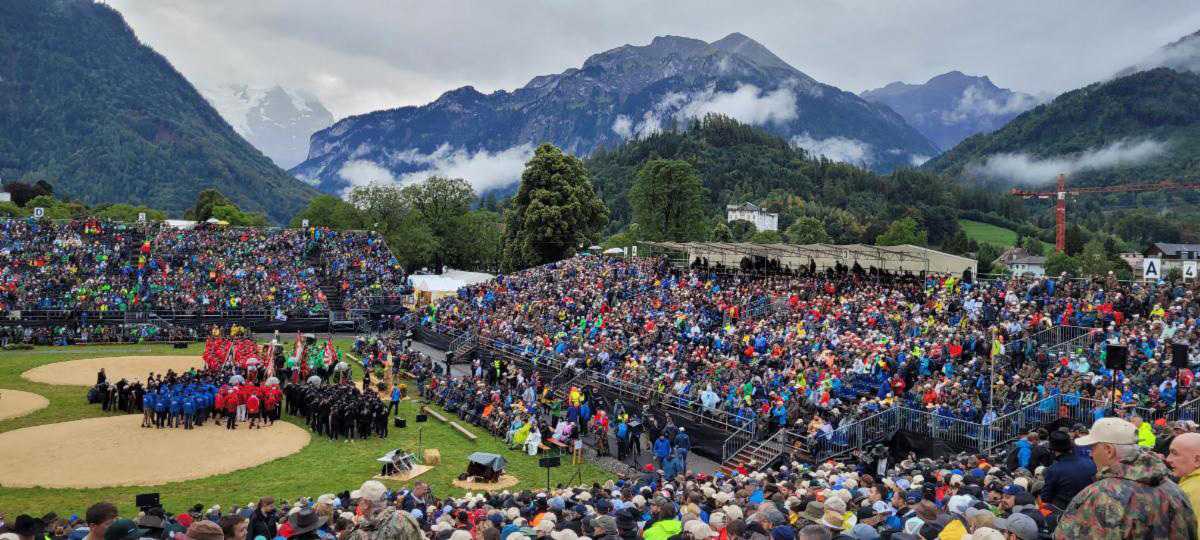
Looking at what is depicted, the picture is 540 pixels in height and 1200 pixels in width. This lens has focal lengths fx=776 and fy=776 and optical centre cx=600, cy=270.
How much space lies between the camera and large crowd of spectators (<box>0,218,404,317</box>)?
42219mm

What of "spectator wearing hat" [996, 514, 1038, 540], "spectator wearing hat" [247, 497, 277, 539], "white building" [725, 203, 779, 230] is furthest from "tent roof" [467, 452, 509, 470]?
"white building" [725, 203, 779, 230]

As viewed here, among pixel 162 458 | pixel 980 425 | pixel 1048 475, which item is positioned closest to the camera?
pixel 1048 475

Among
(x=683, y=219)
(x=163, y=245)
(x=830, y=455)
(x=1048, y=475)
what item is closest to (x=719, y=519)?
(x=1048, y=475)

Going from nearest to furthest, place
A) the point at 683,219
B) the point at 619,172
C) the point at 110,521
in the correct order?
1. the point at 110,521
2. the point at 683,219
3. the point at 619,172

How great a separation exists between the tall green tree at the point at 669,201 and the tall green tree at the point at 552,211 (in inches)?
162

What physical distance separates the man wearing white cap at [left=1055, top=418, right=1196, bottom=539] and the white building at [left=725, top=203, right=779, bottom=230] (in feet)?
369

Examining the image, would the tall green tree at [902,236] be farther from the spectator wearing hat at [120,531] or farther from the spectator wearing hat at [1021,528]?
the spectator wearing hat at [120,531]

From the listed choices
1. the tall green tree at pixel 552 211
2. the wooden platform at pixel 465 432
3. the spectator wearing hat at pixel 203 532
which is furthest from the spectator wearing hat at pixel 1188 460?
the tall green tree at pixel 552 211

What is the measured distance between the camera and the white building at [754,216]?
117250 mm

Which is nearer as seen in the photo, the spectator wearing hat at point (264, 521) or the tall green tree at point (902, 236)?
the spectator wearing hat at point (264, 521)

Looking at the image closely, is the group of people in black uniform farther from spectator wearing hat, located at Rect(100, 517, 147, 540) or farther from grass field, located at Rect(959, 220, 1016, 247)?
grass field, located at Rect(959, 220, 1016, 247)

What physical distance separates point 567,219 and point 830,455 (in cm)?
4280

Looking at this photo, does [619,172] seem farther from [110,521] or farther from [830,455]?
[110,521]

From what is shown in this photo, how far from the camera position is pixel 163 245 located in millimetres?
48250
